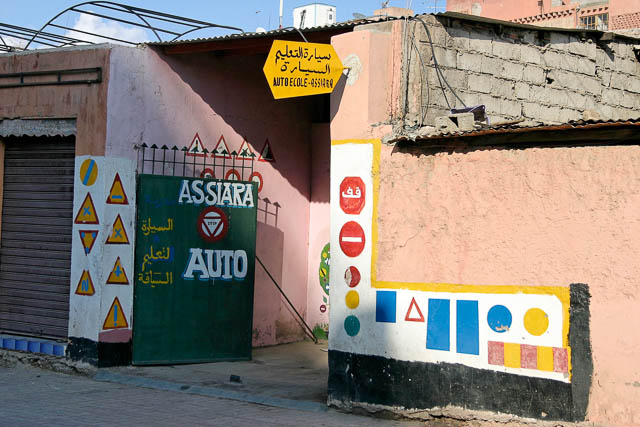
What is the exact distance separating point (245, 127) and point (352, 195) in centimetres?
386

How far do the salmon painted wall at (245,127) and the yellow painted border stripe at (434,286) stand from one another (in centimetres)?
306

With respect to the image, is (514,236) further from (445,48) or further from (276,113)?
(276,113)

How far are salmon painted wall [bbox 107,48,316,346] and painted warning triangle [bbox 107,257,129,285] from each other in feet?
4.38

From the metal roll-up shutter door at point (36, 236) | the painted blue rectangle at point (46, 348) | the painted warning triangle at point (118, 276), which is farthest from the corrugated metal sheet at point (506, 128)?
the painted blue rectangle at point (46, 348)

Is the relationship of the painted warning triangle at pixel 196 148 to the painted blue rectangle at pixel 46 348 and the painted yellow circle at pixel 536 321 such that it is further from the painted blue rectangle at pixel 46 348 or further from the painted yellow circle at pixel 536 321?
the painted yellow circle at pixel 536 321

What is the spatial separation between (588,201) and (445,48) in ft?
8.48

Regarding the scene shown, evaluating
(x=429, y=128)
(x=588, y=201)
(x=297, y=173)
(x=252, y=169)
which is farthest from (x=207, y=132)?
(x=588, y=201)

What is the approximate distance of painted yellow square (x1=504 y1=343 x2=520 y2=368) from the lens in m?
6.92

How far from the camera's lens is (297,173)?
484 inches

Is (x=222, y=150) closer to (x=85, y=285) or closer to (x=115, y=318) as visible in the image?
(x=85, y=285)

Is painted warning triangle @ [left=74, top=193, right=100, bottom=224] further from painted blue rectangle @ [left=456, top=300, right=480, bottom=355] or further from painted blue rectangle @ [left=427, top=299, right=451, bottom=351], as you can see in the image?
painted blue rectangle @ [left=456, top=300, right=480, bottom=355]

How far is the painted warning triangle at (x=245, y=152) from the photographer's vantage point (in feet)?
37.5

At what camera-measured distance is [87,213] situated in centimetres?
999

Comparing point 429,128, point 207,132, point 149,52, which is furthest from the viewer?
point 207,132
